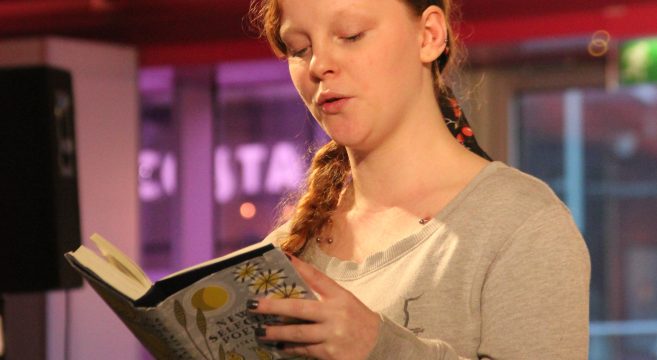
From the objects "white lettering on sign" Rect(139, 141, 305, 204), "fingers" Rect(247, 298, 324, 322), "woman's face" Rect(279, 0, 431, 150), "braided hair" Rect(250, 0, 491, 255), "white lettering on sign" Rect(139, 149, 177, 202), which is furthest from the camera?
"white lettering on sign" Rect(139, 149, 177, 202)

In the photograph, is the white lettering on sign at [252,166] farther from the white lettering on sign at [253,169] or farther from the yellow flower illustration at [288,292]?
the yellow flower illustration at [288,292]

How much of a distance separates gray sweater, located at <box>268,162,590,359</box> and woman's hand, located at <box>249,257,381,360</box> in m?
0.02

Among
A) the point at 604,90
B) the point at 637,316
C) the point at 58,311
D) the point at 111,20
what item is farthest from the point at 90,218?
the point at 637,316

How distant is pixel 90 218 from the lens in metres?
4.61

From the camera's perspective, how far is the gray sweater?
1145mm

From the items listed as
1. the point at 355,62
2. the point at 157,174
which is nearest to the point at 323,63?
the point at 355,62

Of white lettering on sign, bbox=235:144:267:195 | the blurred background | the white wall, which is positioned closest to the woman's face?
the blurred background

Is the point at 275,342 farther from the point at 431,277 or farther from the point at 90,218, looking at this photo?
the point at 90,218

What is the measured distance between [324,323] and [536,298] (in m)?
0.26

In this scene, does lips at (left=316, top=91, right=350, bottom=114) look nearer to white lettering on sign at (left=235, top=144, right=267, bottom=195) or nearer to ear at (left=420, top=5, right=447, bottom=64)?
ear at (left=420, top=5, right=447, bottom=64)

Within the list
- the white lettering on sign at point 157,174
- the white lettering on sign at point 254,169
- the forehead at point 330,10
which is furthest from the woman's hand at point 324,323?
the white lettering on sign at point 157,174

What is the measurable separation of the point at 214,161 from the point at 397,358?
4.66 m

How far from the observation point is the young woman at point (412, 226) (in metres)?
1.10

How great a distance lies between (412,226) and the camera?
1.31m
